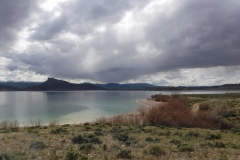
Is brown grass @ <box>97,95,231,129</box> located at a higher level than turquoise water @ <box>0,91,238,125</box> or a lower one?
higher

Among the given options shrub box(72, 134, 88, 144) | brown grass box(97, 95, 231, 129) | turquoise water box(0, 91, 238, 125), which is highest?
shrub box(72, 134, 88, 144)

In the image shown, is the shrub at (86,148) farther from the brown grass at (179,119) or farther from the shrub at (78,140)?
the brown grass at (179,119)

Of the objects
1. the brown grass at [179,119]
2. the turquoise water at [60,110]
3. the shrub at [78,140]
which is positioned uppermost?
the shrub at [78,140]

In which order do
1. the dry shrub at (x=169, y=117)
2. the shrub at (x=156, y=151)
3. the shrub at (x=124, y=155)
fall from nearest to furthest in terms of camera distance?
the shrub at (x=124, y=155) → the shrub at (x=156, y=151) → the dry shrub at (x=169, y=117)

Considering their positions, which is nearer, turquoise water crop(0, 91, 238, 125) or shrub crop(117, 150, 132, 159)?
shrub crop(117, 150, 132, 159)

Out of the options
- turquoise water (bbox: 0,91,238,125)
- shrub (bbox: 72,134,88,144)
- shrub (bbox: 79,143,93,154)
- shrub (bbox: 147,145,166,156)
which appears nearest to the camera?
shrub (bbox: 147,145,166,156)

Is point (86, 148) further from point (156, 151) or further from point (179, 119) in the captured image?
point (179, 119)

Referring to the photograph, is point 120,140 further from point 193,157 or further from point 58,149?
point 193,157

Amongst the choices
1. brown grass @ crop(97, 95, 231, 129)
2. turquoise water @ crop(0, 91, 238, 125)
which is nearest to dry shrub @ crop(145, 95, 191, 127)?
brown grass @ crop(97, 95, 231, 129)

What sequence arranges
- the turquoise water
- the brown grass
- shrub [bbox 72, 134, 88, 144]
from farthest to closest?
the turquoise water → the brown grass → shrub [bbox 72, 134, 88, 144]

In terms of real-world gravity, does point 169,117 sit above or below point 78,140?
below

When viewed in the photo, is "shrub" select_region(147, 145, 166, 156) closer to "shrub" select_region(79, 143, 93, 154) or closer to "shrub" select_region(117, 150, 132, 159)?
"shrub" select_region(117, 150, 132, 159)

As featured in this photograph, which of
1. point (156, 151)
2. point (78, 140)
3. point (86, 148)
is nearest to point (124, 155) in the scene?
point (156, 151)

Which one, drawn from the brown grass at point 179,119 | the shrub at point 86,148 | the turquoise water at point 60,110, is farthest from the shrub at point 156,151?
the turquoise water at point 60,110
